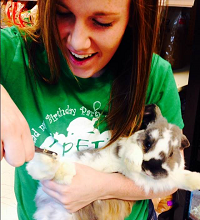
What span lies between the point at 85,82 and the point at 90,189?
1.06ft

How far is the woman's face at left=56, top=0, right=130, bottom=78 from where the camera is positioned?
60 cm

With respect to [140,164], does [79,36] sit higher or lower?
higher

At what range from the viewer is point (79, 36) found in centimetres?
63

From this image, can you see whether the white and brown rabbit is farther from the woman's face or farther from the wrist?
the woman's face

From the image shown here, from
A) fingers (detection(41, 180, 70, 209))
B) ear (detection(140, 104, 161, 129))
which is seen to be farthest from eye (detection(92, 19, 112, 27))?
fingers (detection(41, 180, 70, 209))

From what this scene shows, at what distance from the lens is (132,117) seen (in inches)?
30.6

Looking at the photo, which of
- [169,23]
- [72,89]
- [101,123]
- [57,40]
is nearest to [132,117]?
[101,123]

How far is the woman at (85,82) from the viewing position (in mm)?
648

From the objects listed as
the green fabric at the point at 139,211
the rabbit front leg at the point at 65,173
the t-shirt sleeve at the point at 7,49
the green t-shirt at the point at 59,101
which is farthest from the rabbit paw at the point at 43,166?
the green fabric at the point at 139,211

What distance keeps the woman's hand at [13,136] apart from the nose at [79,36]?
288 mm

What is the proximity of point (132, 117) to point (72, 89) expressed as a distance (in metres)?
0.21

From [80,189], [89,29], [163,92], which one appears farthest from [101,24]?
[80,189]

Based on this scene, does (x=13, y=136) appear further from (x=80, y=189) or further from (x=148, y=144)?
(x=148, y=144)

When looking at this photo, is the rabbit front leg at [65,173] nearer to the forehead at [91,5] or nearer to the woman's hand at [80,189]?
the woman's hand at [80,189]
